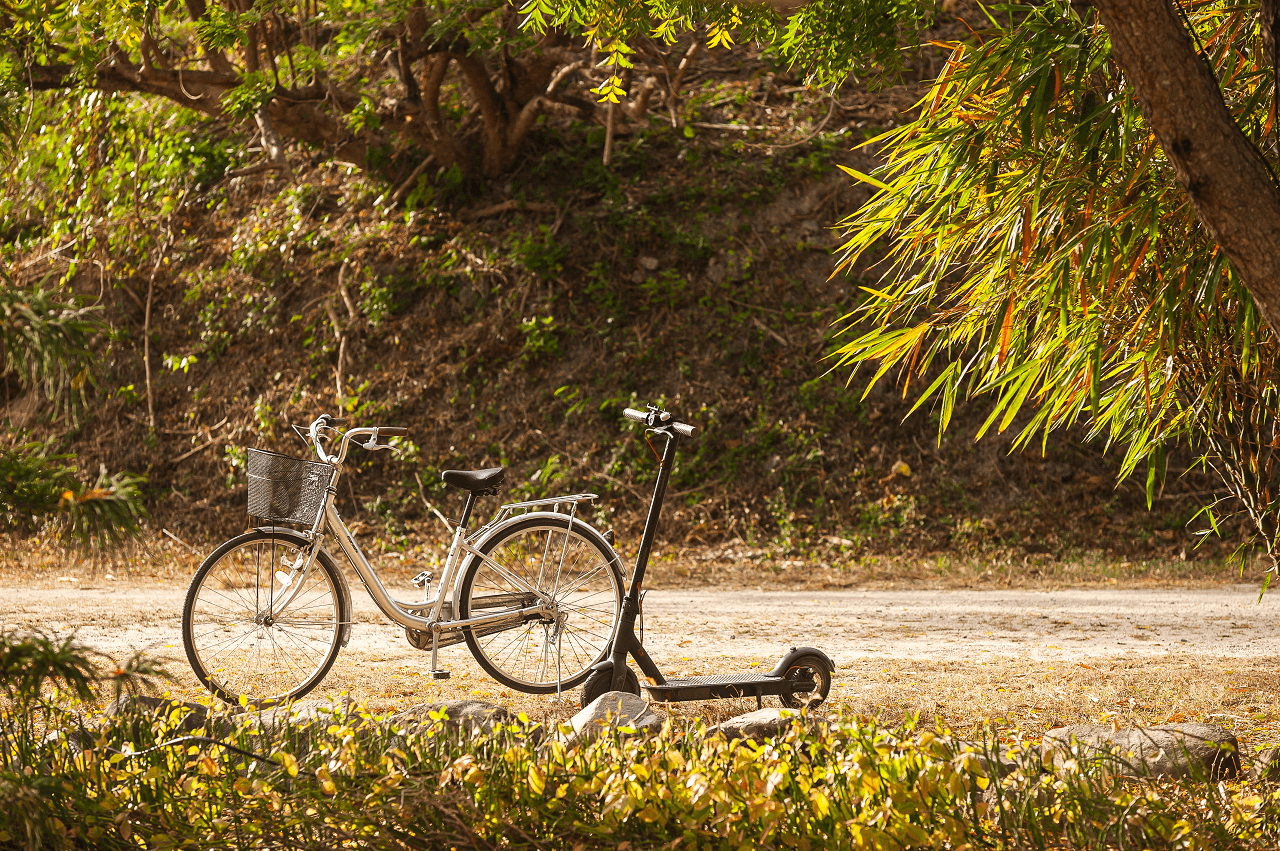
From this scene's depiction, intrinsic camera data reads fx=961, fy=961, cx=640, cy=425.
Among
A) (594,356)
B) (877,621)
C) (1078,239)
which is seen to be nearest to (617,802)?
(1078,239)

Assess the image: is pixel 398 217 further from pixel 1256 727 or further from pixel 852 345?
pixel 1256 727

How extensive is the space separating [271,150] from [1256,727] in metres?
10.5

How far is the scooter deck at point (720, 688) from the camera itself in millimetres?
3463

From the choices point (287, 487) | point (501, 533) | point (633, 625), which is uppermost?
point (287, 487)

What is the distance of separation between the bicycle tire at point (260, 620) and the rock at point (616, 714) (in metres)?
1.29

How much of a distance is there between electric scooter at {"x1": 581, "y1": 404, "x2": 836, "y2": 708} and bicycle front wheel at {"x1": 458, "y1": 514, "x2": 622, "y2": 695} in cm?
35

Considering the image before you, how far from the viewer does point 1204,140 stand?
2123 millimetres

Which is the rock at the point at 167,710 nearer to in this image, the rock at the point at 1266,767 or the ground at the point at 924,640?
the ground at the point at 924,640

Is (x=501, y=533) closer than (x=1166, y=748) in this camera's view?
No

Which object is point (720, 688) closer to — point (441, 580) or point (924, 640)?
point (441, 580)

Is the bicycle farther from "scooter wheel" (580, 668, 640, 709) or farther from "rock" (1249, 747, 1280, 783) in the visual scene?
"rock" (1249, 747, 1280, 783)

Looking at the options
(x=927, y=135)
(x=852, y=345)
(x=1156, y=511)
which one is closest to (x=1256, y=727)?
(x=852, y=345)

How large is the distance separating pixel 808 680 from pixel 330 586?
1.92m

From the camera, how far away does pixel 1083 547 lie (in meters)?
8.64
